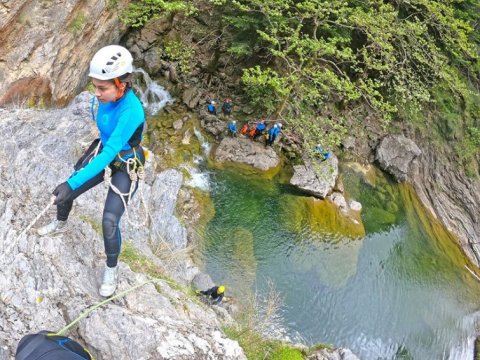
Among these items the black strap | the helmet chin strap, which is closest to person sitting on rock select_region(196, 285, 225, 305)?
the black strap

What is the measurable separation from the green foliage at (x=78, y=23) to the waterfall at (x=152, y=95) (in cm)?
437

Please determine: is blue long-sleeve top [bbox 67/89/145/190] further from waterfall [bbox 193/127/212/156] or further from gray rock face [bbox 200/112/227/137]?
gray rock face [bbox 200/112/227/137]

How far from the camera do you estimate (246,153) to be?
14055 millimetres

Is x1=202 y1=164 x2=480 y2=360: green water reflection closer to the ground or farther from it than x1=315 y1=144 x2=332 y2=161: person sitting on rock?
closer to the ground

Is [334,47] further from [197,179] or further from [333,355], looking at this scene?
[333,355]

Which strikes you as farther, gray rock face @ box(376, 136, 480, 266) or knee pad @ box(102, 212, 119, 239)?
gray rock face @ box(376, 136, 480, 266)

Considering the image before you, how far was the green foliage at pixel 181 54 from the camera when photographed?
14.5 m

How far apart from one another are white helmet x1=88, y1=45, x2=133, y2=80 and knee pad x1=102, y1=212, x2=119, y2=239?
4.44ft

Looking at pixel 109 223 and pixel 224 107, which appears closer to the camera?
pixel 109 223

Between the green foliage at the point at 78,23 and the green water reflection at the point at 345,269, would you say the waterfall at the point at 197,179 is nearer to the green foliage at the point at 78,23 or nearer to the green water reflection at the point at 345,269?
the green water reflection at the point at 345,269

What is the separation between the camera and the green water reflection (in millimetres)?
10812

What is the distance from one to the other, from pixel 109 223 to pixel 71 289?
39.7 inches

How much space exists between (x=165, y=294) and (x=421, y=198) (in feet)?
47.5

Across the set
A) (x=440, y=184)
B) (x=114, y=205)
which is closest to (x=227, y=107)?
(x=440, y=184)
